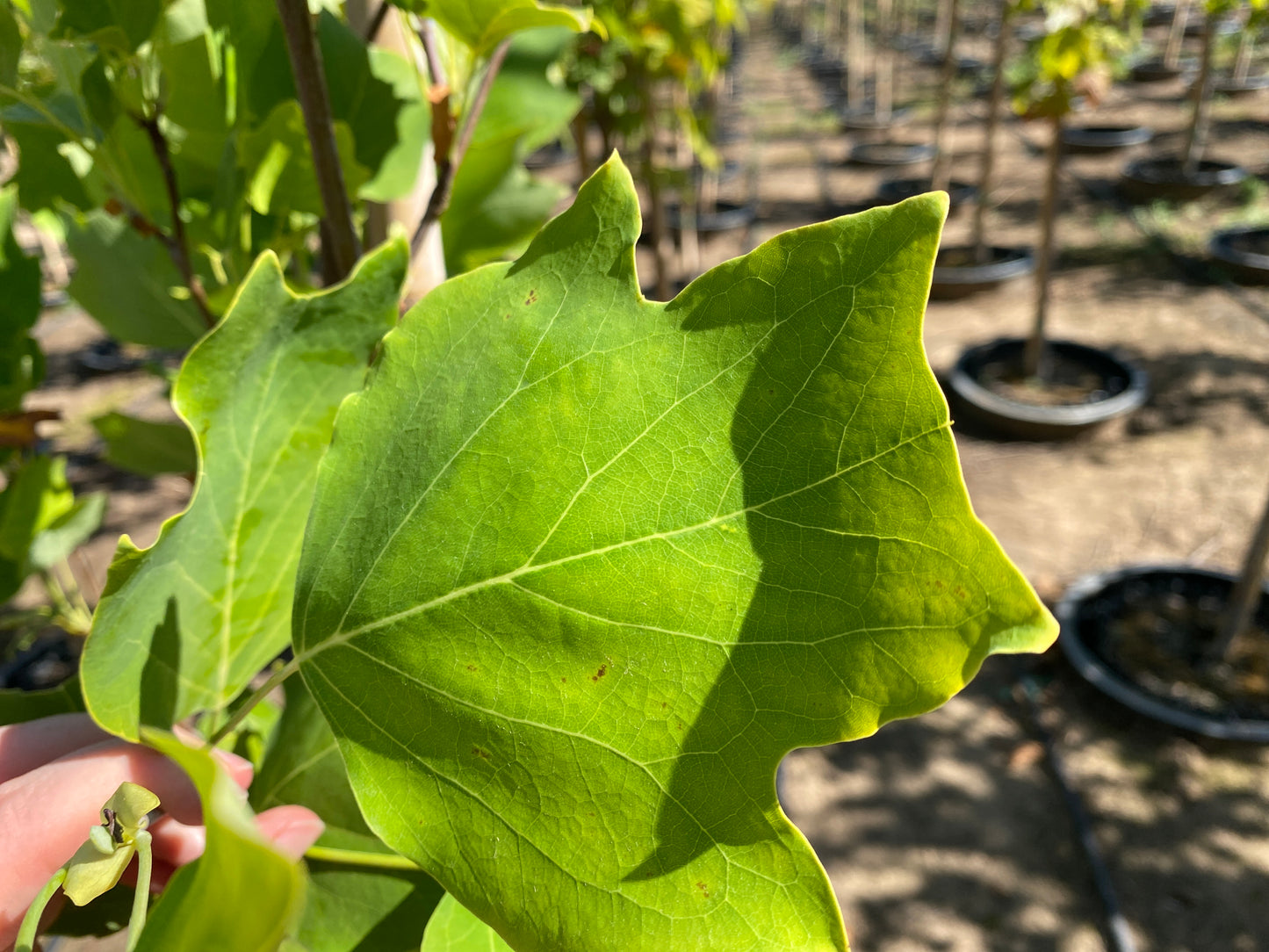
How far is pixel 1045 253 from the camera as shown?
385 centimetres

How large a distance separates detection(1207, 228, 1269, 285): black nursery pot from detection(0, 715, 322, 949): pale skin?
6.01 m

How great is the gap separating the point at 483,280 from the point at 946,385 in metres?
4.51

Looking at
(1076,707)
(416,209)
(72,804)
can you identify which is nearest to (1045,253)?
(1076,707)

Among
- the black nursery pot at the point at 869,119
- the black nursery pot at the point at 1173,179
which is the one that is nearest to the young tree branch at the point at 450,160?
the black nursery pot at the point at 1173,179

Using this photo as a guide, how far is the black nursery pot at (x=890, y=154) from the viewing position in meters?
8.22

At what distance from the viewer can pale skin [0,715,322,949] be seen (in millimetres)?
460

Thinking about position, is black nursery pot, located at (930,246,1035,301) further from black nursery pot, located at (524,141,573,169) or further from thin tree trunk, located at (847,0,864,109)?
black nursery pot, located at (524,141,573,169)

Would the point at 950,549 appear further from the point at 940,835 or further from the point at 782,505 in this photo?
the point at 940,835

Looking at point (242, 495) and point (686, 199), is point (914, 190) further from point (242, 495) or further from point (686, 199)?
point (242, 495)

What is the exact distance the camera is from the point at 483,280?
44 centimetres

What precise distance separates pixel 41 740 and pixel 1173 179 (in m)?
7.72

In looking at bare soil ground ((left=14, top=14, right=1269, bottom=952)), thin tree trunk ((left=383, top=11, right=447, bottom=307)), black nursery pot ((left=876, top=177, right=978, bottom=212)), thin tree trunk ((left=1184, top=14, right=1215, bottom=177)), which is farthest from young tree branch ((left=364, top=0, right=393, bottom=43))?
black nursery pot ((left=876, top=177, right=978, bottom=212))

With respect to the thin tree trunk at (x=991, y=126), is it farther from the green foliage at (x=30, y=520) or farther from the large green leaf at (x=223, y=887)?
the large green leaf at (x=223, y=887)

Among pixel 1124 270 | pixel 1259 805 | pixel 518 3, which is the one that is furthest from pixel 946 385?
pixel 518 3
